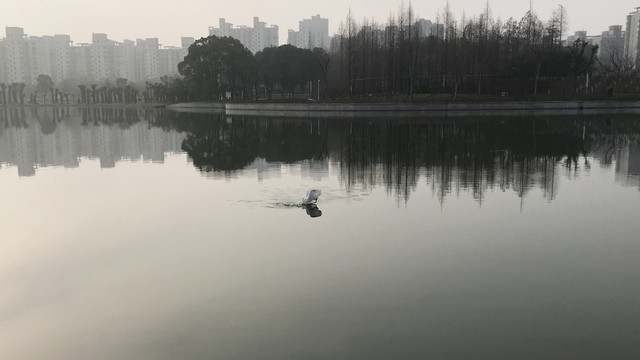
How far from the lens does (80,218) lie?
33.1 ft

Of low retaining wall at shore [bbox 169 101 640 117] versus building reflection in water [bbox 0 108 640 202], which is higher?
low retaining wall at shore [bbox 169 101 640 117]

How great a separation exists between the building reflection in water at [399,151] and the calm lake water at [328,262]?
7.2 inches

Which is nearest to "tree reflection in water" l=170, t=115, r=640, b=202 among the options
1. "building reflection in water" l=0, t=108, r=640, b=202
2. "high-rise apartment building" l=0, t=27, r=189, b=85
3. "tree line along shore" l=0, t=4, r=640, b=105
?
"building reflection in water" l=0, t=108, r=640, b=202

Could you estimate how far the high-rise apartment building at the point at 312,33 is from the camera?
165m

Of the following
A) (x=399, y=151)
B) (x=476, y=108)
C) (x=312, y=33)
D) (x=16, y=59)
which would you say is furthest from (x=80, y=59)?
(x=399, y=151)

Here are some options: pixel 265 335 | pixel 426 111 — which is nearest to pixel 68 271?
pixel 265 335

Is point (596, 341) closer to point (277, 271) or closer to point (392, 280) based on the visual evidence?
point (392, 280)

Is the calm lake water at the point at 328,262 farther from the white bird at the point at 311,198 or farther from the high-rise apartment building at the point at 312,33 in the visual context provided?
the high-rise apartment building at the point at 312,33

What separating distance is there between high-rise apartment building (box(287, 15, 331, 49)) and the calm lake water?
151 metres

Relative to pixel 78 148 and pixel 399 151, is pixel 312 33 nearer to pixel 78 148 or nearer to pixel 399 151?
pixel 78 148

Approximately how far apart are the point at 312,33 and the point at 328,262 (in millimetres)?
163003

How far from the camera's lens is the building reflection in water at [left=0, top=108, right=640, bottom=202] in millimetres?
13320

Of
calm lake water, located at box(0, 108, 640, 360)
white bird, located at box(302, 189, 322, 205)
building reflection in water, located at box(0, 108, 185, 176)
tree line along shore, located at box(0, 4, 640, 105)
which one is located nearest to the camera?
calm lake water, located at box(0, 108, 640, 360)

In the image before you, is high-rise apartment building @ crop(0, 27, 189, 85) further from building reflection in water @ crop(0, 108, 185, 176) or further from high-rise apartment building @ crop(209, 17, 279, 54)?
building reflection in water @ crop(0, 108, 185, 176)
